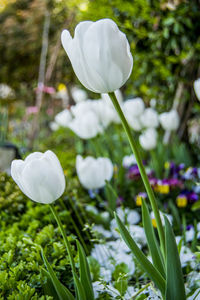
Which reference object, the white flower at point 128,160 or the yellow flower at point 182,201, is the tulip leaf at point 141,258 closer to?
the yellow flower at point 182,201

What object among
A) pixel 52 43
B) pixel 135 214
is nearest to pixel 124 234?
pixel 135 214

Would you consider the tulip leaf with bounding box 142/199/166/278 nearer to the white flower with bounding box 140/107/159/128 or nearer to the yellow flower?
the yellow flower

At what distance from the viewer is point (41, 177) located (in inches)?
32.8

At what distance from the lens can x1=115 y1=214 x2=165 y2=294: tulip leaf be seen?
0.85 m

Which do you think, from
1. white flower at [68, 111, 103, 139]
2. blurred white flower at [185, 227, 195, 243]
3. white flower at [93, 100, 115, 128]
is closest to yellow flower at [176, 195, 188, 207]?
blurred white flower at [185, 227, 195, 243]

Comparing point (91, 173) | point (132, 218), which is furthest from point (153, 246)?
point (132, 218)

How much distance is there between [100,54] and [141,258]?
55cm

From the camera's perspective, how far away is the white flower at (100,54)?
2.48 ft

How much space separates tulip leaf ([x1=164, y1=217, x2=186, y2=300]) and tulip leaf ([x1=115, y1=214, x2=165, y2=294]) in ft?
0.12

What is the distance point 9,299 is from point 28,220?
69 centimetres

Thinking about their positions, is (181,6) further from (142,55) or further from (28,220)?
(28,220)

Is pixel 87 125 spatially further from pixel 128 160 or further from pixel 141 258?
pixel 141 258

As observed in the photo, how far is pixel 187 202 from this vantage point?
6.42ft

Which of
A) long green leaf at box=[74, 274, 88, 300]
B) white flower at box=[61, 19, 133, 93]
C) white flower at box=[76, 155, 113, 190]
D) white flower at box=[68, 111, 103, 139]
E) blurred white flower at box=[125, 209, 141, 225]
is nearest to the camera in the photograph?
white flower at box=[61, 19, 133, 93]
